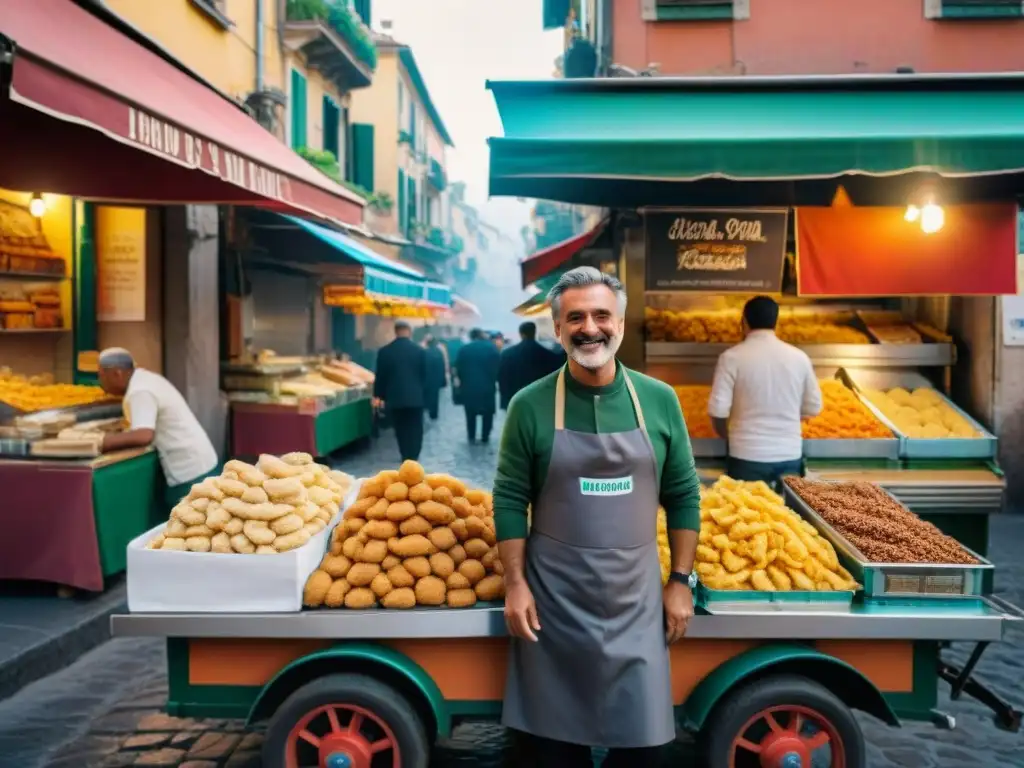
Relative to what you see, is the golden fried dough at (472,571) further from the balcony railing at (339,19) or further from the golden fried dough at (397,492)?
the balcony railing at (339,19)

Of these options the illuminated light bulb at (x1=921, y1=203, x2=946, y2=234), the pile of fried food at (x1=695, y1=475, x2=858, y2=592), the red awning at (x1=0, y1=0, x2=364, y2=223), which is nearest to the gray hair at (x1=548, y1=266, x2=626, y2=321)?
the pile of fried food at (x1=695, y1=475, x2=858, y2=592)

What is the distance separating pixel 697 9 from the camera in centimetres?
995

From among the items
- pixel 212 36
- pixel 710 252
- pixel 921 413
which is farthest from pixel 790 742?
pixel 212 36

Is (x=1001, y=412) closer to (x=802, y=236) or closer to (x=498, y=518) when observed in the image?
(x=802, y=236)

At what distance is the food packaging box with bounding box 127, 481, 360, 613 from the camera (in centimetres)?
342

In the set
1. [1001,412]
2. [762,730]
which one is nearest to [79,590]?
[762,730]

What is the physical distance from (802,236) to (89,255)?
7506mm

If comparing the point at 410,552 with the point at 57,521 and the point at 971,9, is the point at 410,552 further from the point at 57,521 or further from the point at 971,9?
the point at 971,9

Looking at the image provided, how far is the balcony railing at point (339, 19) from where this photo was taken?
1652 centimetres

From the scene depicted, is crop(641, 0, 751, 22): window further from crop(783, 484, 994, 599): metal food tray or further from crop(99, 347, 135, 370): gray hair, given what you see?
crop(783, 484, 994, 599): metal food tray

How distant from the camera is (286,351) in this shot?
56.4ft

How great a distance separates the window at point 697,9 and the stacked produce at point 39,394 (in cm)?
716

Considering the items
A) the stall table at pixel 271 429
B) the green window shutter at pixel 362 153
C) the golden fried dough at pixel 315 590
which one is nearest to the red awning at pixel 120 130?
the golden fried dough at pixel 315 590

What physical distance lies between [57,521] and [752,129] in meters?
5.32
